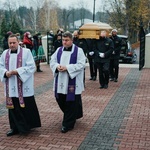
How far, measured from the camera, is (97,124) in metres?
6.37

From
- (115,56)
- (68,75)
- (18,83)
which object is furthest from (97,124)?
(115,56)

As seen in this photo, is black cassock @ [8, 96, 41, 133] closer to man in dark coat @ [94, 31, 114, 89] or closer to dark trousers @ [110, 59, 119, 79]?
man in dark coat @ [94, 31, 114, 89]

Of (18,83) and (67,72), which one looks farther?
(67,72)

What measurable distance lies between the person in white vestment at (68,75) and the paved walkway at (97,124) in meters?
0.34

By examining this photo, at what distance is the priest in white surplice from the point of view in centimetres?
552

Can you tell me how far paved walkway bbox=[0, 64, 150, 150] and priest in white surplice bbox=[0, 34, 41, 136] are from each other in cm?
32

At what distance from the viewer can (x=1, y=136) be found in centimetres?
566

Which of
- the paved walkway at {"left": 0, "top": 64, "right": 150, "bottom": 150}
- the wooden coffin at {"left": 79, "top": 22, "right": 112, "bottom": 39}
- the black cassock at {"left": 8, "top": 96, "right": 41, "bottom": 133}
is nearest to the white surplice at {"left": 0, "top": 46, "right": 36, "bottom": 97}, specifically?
the black cassock at {"left": 8, "top": 96, "right": 41, "bottom": 133}

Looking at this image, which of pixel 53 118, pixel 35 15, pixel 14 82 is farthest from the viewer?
pixel 35 15

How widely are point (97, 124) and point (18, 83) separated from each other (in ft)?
5.90

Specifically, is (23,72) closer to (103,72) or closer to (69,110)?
(69,110)

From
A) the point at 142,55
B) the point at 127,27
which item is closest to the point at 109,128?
the point at 142,55

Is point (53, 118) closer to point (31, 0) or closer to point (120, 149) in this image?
point (120, 149)

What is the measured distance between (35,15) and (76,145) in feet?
181
